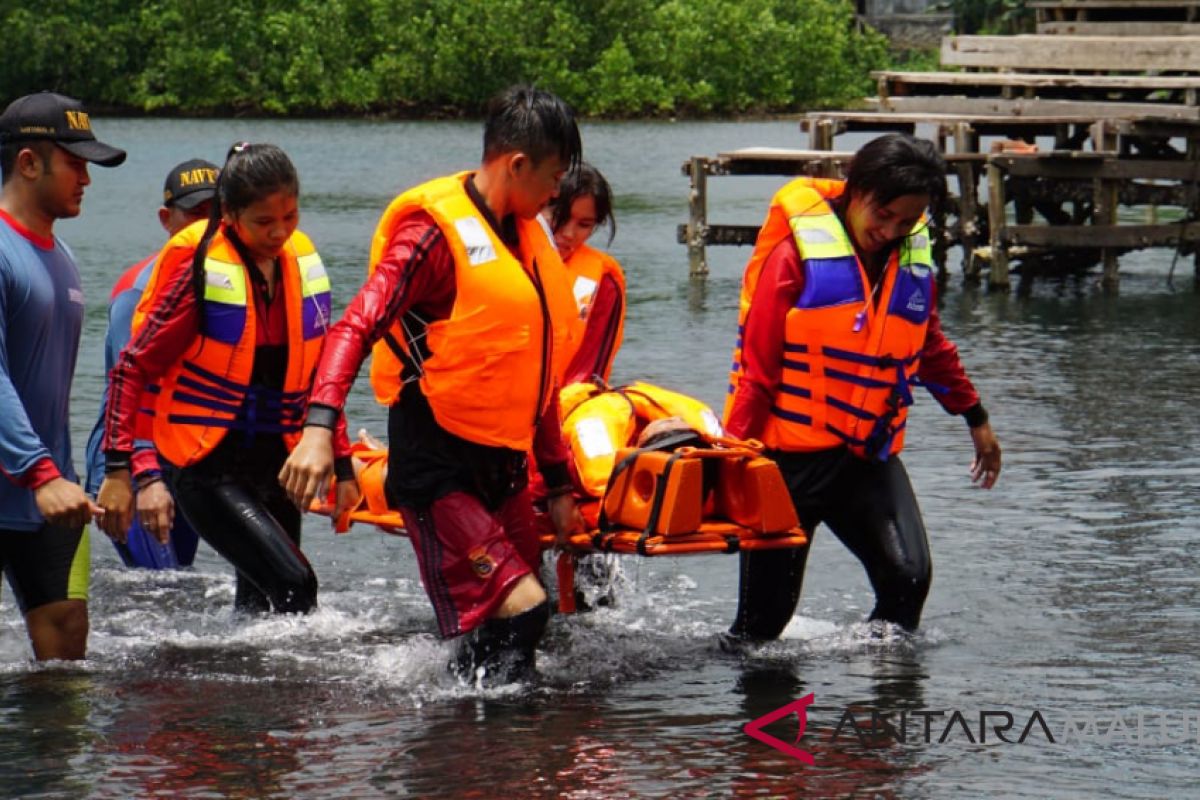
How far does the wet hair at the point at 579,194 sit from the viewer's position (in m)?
7.88

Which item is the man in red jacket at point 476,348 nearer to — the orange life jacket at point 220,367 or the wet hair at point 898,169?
the wet hair at point 898,169

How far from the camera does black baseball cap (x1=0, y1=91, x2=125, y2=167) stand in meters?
6.52

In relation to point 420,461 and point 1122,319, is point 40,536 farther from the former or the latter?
point 1122,319

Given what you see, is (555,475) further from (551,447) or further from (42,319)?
(42,319)

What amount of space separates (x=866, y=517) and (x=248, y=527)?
79.5 inches

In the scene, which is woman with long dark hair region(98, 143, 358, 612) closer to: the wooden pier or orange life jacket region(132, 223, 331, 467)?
orange life jacket region(132, 223, 331, 467)

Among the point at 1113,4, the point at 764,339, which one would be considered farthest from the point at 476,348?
the point at 1113,4

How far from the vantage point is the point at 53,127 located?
6.52 metres

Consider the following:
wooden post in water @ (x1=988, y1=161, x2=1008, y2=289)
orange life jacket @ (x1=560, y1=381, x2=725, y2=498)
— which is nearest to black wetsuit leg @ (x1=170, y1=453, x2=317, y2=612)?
orange life jacket @ (x1=560, y1=381, x2=725, y2=498)

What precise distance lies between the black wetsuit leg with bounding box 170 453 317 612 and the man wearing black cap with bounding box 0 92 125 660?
0.54 metres

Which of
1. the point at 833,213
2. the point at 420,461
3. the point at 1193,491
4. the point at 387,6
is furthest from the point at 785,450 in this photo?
the point at 387,6

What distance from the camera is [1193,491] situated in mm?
11117

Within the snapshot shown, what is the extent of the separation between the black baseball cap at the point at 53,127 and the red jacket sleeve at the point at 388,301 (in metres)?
1.12

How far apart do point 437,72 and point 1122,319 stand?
5256 cm
